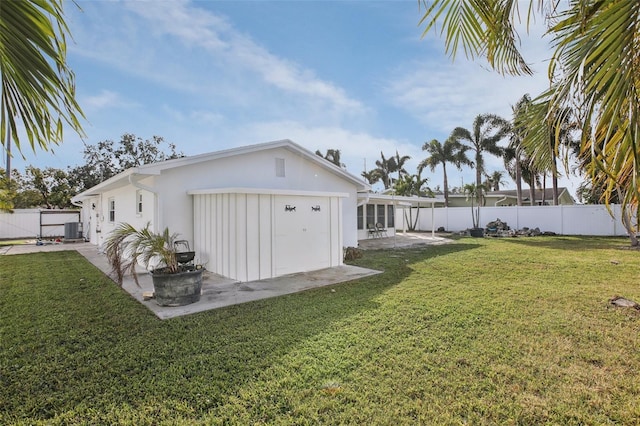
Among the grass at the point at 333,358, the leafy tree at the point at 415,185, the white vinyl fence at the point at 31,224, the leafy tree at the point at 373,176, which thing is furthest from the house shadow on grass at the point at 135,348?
the leafy tree at the point at 373,176

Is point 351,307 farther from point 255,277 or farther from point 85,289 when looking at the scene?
point 85,289

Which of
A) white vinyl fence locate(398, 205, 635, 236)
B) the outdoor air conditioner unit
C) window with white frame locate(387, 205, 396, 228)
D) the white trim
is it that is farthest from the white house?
white vinyl fence locate(398, 205, 635, 236)

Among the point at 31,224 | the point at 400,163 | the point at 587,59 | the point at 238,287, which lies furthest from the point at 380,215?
the point at 31,224

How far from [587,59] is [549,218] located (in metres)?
21.4

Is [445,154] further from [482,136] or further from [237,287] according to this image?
[237,287]

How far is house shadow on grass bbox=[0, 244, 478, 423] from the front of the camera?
2.77 meters

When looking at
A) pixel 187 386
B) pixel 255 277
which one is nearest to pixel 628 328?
pixel 187 386

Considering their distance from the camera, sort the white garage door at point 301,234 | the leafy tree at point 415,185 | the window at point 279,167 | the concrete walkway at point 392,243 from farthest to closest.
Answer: the leafy tree at point 415,185 → the concrete walkway at point 392,243 → the window at point 279,167 → the white garage door at point 301,234

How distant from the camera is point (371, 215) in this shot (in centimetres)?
1712

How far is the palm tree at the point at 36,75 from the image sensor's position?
140 cm

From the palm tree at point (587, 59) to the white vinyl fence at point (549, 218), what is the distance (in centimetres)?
1752

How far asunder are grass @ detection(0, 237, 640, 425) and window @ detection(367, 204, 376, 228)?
10.5 m

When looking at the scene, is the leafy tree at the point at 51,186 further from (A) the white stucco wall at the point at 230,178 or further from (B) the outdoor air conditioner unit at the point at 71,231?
(A) the white stucco wall at the point at 230,178

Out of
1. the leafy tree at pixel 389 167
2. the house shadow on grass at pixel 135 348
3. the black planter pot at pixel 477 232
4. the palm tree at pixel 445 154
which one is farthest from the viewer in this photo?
the leafy tree at pixel 389 167
